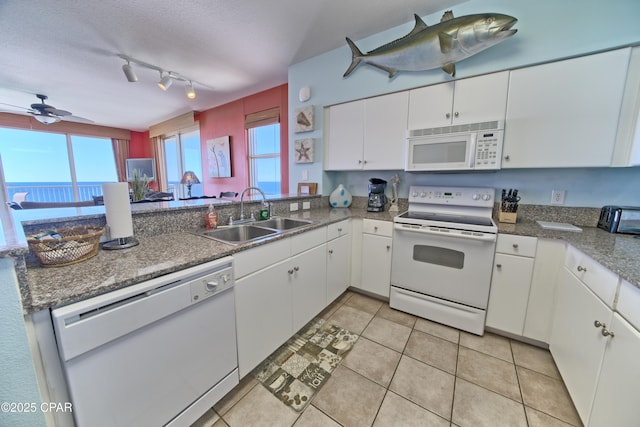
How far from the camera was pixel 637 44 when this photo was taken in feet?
4.35

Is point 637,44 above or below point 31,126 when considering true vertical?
below

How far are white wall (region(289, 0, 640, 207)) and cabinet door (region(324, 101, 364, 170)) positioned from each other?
4.2 inches

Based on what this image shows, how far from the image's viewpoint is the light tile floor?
3.70ft

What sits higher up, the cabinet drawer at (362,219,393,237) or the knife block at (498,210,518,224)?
the knife block at (498,210,518,224)

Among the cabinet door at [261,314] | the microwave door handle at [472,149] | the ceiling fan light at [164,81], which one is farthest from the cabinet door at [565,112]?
the ceiling fan light at [164,81]

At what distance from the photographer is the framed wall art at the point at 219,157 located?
4.13m

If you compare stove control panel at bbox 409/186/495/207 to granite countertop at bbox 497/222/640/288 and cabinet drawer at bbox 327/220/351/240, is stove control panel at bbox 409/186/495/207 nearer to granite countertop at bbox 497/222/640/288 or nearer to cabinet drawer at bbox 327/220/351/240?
granite countertop at bbox 497/222/640/288

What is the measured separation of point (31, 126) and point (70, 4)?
17.8 ft

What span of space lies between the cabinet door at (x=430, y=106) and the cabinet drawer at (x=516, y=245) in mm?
993

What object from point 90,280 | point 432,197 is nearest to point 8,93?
point 90,280

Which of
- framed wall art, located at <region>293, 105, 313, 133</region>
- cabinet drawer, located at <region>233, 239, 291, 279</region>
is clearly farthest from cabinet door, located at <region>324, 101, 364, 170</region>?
cabinet drawer, located at <region>233, 239, 291, 279</region>

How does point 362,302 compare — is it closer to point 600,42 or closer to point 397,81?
point 397,81

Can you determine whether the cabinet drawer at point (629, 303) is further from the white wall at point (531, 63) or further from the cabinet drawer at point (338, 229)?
the cabinet drawer at point (338, 229)

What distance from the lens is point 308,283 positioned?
169 cm
